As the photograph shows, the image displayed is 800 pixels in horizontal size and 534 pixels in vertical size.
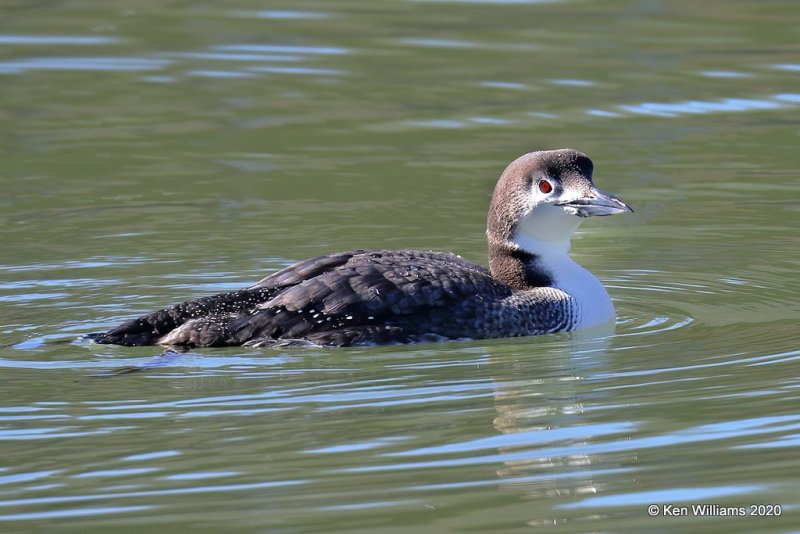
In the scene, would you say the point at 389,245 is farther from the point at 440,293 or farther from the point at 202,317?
the point at 202,317

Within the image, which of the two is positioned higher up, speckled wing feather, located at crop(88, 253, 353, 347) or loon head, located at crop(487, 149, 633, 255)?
loon head, located at crop(487, 149, 633, 255)

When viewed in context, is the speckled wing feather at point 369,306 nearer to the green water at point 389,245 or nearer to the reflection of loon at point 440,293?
the reflection of loon at point 440,293

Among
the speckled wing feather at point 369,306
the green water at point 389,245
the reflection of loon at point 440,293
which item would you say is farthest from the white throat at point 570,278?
the speckled wing feather at point 369,306

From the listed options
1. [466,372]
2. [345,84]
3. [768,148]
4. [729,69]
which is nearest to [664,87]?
[729,69]

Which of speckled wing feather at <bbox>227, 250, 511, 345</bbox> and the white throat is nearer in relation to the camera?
speckled wing feather at <bbox>227, 250, 511, 345</bbox>

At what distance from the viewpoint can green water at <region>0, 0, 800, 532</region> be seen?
5.45m

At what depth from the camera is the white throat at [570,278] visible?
8398mm

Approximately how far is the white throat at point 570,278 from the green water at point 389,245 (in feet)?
0.57

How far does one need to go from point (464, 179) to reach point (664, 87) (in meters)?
2.95

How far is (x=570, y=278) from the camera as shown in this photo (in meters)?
8.59

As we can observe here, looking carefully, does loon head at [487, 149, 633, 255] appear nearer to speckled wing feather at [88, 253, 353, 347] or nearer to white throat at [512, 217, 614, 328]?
white throat at [512, 217, 614, 328]

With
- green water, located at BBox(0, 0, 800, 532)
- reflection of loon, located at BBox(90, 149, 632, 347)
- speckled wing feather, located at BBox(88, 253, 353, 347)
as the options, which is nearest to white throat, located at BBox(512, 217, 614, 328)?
reflection of loon, located at BBox(90, 149, 632, 347)

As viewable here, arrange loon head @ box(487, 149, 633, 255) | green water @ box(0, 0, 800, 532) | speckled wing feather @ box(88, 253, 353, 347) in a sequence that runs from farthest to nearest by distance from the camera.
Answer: loon head @ box(487, 149, 633, 255) < speckled wing feather @ box(88, 253, 353, 347) < green water @ box(0, 0, 800, 532)

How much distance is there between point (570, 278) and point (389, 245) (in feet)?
6.41
